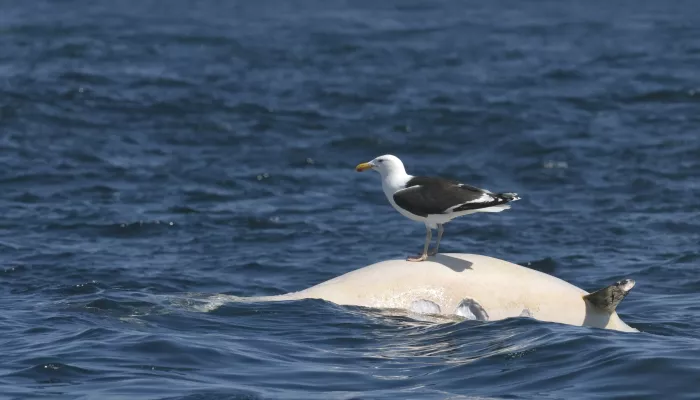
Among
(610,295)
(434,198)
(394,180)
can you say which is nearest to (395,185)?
(394,180)

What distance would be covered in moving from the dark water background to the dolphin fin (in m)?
0.34

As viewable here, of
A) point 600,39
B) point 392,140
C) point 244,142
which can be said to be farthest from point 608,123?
point 600,39

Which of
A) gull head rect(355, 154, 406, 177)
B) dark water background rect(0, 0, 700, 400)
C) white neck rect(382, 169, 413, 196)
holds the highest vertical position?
gull head rect(355, 154, 406, 177)

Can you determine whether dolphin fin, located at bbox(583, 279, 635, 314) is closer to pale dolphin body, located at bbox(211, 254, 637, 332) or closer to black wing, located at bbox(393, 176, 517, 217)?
pale dolphin body, located at bbox(211, 254, 637, 332)

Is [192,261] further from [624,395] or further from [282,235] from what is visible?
[624,395]

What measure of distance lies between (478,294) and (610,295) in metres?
1.05

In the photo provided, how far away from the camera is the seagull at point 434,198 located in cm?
1151

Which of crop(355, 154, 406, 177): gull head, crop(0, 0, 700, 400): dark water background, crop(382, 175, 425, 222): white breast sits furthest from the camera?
crop(355, 154, 406, 177): gull head

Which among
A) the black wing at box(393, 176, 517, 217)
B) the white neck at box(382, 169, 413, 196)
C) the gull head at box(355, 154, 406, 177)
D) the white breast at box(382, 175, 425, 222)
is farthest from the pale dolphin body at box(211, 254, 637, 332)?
the gull head at box(355, 154, 406, 177)

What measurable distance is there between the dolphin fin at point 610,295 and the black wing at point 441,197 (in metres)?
1.06

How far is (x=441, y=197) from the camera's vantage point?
38.3 feet

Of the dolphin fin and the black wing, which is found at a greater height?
the black wing

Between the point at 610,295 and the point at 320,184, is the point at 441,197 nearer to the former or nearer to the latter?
the point at 610,295

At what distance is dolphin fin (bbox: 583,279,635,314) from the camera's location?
10773mm
